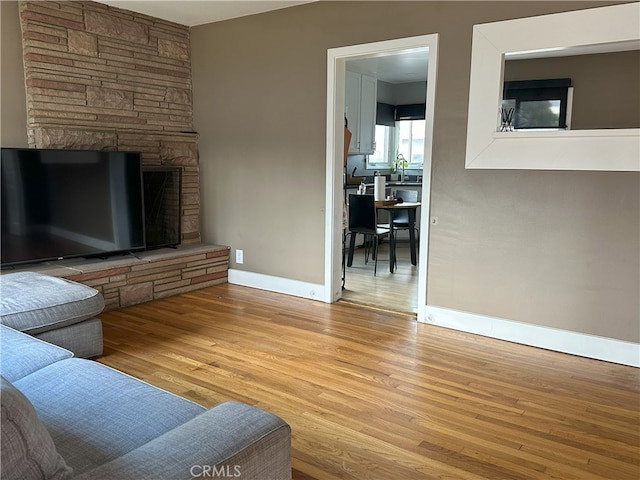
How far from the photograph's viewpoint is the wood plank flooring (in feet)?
6.49

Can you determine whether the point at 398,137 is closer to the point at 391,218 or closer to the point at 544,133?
the point at 391,218

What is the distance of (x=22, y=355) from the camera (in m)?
1.91

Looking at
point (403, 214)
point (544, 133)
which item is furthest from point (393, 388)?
point (403, 214)

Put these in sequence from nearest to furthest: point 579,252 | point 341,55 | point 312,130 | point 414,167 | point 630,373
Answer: point 630,373
point 579,252
point 341,55
point 312,130
point 414,167

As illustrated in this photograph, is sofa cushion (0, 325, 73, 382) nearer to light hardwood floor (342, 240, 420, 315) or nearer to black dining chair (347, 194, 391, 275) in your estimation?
light hardwood floor (342, 240, 420, 315)

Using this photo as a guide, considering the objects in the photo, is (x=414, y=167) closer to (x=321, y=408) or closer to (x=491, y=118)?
(x=491, y=118)

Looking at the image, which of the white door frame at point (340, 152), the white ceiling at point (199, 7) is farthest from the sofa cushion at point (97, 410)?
the white ceiling at point (199, 7)

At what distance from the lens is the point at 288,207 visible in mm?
4328

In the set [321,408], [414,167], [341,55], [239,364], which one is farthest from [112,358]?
[414,167]

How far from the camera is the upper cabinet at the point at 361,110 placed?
6.57 m

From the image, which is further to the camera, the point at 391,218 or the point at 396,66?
the point at 396,66

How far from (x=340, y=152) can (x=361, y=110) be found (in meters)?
3.03

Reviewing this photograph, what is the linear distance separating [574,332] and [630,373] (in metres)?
0.37

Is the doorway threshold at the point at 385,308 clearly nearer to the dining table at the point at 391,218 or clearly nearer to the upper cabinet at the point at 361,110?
the dining table at the point at 391,218
